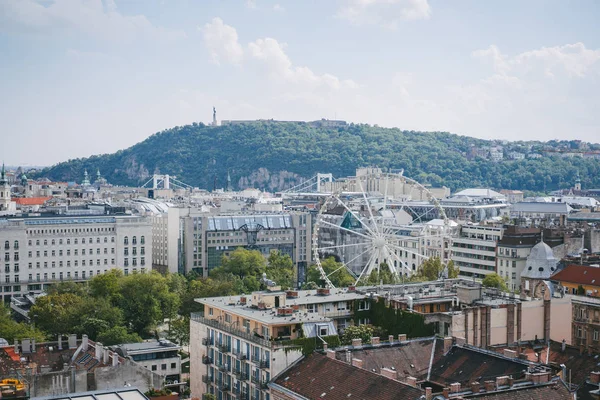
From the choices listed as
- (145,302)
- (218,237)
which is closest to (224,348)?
(145,302)

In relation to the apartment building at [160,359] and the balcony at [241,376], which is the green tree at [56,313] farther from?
the balcony at [241,376]

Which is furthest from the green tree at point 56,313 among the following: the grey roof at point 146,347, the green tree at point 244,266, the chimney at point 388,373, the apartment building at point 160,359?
the chimney at point 388,373

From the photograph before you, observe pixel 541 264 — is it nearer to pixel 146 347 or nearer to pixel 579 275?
pixel 579 275

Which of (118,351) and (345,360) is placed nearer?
(345,360)

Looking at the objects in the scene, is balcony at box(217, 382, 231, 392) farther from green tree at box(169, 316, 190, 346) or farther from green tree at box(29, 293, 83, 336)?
green tree at box(29, 293, 83, 336)

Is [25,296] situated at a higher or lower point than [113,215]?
lower

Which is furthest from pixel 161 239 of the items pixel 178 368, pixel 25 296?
pixel 178 368

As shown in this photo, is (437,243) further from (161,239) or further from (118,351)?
(118,351)
